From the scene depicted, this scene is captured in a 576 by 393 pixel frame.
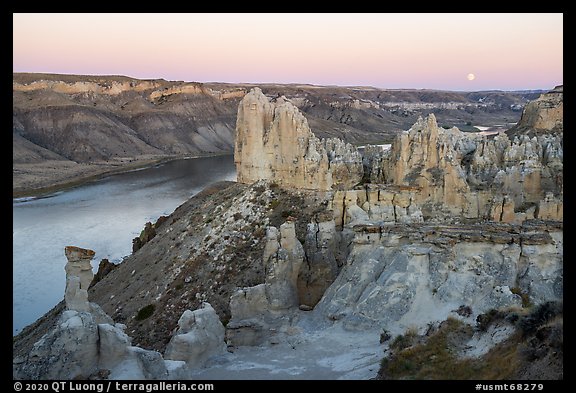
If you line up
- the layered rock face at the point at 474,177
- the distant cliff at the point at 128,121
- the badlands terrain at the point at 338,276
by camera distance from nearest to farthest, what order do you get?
the badlands terrain at the point at 338,276 → the layered rock face at the point at 474,177 → the distant cliff at the point at 128,121

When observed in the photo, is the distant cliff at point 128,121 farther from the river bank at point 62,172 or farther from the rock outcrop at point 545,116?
the rock outcrop at point 545,116

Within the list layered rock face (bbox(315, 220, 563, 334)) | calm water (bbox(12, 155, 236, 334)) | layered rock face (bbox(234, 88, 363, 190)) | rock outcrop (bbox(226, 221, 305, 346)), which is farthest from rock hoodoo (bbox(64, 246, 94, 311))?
layered rock face (bbox(234, 88, 363, 190))

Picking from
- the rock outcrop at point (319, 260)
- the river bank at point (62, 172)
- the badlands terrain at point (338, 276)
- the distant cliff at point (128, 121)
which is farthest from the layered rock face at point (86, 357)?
the distant cliff at point (128, 121)

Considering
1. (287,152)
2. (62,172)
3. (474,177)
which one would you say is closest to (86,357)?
(474,177)

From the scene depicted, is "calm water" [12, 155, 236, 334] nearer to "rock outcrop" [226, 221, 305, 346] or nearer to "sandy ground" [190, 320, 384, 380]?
"rock outcrop" [226, 221, 305, 346]

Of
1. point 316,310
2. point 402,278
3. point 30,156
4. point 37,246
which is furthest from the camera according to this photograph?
point 30,156
